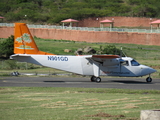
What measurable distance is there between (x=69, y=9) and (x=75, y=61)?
7588 centimetres

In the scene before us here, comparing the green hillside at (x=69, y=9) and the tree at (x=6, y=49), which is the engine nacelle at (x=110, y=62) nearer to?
the tree at (x=6, y=49)

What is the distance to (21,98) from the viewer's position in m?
18.1

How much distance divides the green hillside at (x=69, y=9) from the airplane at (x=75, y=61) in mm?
65163

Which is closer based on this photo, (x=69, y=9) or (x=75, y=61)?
(x=75, y=61)

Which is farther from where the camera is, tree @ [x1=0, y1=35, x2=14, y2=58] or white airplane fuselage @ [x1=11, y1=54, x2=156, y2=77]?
tree @ [x1=0, y1=35, x2=14, y2=58]

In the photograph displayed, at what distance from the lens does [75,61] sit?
29.1 meters

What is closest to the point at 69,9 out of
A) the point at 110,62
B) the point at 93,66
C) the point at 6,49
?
the point at 6,49

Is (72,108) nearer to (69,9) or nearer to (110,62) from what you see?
(110,62)

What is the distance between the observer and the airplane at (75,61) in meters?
27.8

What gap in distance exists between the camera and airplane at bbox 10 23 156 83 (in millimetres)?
27844

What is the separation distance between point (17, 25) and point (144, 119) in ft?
64.1

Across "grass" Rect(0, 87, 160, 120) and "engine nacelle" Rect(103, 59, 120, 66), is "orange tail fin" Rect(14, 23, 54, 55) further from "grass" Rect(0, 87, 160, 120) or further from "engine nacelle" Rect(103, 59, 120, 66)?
"grass" Rect(0, 87, 160, 120)

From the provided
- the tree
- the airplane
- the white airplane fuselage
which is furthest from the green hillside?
the airplane

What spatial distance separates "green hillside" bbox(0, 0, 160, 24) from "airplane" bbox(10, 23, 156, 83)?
65.2m
